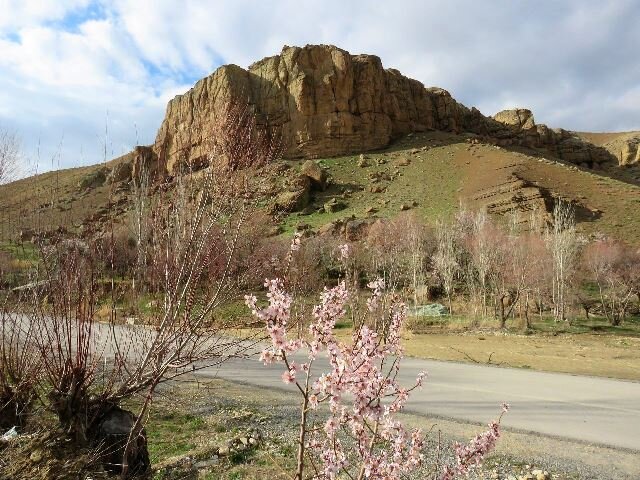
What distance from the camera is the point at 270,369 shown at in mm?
12477

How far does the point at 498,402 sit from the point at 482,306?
22310mm

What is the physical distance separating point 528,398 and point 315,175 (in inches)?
2252

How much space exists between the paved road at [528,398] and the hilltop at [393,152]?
27803 mm

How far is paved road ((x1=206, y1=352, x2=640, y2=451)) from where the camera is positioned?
766cm

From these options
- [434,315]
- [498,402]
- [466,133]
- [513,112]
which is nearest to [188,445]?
[498,402]

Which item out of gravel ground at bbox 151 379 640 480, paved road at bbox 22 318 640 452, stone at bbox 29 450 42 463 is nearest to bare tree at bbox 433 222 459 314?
paved road at bbox 22 318 640 452

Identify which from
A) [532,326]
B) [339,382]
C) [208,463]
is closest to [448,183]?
[532,326]

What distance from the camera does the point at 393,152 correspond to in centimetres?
8006

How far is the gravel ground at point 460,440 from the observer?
593 cm

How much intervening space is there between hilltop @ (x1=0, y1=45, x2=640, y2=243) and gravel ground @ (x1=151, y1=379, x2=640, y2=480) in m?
29.8

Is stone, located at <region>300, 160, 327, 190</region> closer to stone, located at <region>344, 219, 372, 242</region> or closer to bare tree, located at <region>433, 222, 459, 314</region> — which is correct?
stone, located at <region>344, 219, 372, 242</region>

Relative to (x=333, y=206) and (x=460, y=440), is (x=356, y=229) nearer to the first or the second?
(x=333, y=206)

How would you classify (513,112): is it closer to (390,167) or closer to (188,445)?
(390,167)

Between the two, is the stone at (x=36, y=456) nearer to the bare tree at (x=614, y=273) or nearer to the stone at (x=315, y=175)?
the bare tree at (x=614, y=273)
